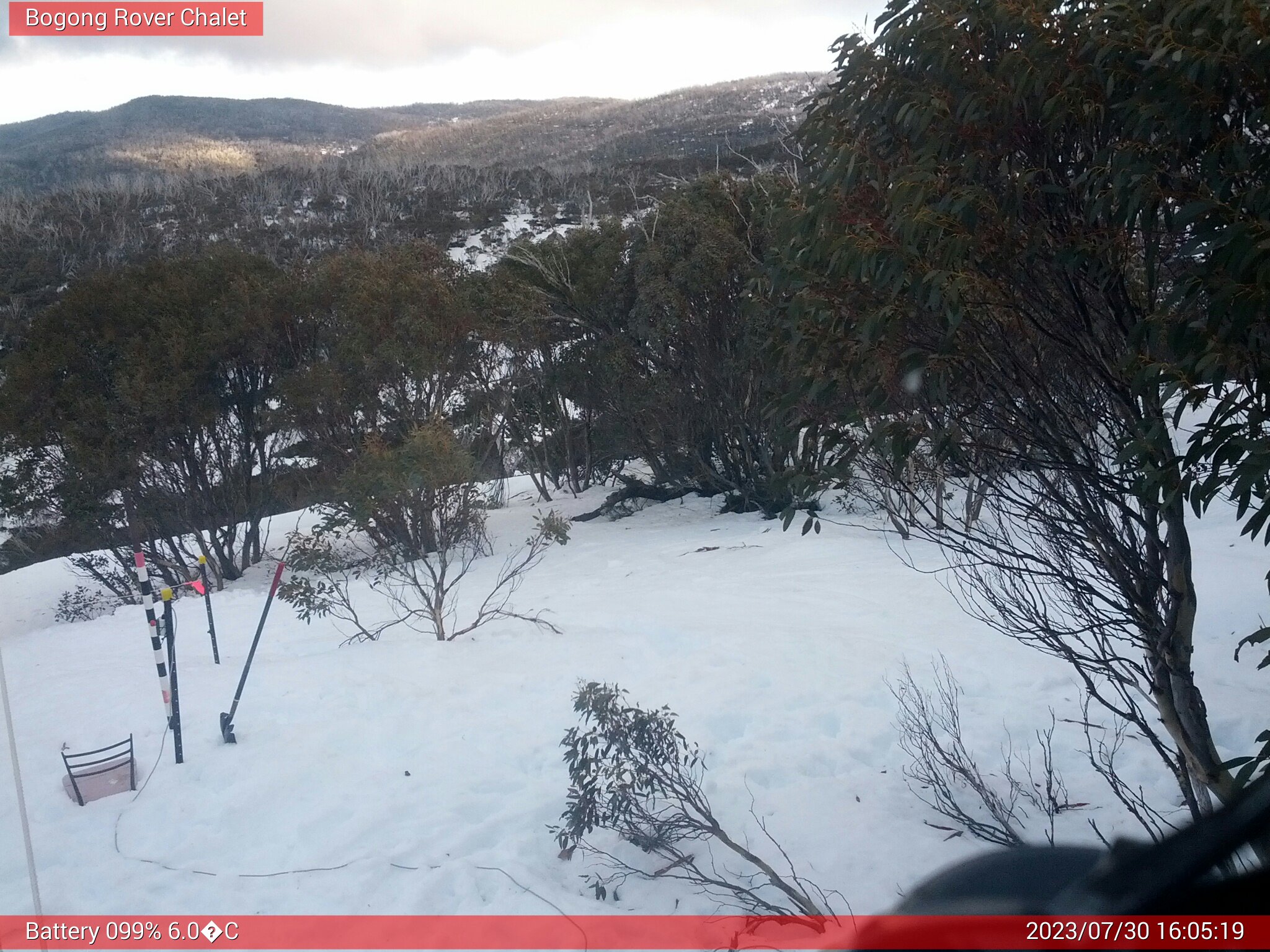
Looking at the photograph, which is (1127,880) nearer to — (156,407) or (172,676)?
(172,676)

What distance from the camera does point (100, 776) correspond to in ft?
15.3

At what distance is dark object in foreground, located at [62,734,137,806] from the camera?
4.35m

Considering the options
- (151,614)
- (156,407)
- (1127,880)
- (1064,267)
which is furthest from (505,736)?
(156,407)

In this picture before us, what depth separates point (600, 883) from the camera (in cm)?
358

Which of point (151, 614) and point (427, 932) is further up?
point (151, 614)

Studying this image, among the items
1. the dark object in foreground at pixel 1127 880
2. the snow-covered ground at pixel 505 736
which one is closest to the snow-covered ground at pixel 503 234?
the snow-covered ground at pixel 505 736

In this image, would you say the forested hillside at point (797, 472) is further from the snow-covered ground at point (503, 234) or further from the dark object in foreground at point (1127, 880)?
the snow-covered ground at point (503, 234)

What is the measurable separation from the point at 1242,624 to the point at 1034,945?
258 inches

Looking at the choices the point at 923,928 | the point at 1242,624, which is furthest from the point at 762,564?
the point at 923,928

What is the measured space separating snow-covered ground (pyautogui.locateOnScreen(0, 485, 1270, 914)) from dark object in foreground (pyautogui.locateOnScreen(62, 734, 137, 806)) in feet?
0.30

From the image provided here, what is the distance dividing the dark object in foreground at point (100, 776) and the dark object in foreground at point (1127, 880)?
4326 mm

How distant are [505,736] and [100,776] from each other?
2.17 m

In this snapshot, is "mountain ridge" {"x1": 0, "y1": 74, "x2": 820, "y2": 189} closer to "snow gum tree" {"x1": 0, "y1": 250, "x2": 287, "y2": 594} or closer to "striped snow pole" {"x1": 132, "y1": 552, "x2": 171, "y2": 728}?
"snow gum tree" {"x1": 0, "y1": 250, "x2": 287, "y2": 594}

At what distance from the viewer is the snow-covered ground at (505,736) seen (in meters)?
3.60
